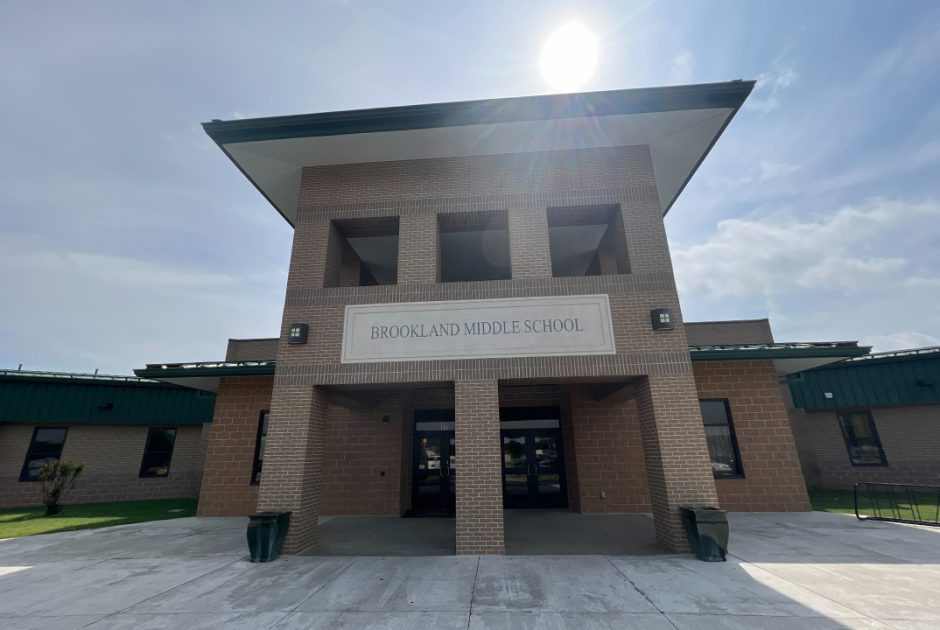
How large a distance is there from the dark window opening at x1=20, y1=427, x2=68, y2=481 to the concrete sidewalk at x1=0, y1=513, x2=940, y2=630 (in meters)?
11.5

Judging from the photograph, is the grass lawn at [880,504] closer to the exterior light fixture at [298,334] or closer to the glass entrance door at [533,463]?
the glass entrance door at [533,463]

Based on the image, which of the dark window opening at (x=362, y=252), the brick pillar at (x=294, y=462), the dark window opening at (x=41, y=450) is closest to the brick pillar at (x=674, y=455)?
the brick pillar at (x=294, y=462)

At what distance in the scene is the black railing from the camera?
30.0 feet

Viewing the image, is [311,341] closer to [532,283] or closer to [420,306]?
[420,306]

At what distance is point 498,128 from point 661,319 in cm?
602

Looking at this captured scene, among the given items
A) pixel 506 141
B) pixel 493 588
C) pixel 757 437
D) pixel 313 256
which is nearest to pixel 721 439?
pixel 757 437

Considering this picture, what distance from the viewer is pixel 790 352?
10.9 m

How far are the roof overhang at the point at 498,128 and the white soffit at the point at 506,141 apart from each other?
3 cm

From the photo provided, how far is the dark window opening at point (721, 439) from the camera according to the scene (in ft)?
37.5

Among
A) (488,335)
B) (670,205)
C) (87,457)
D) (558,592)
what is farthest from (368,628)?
(87,457)

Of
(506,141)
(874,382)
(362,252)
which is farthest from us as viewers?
(874,382)

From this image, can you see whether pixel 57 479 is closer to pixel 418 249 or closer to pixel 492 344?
pixel 418 249

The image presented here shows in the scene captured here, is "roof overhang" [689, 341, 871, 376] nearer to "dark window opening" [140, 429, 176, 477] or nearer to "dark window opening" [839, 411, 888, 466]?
"dark window opening" [839, 411, 888, 466]

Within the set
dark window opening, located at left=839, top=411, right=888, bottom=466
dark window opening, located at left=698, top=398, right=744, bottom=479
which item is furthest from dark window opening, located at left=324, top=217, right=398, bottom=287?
dark window opening, located at left=839, top=411, right=888, bottom=466
